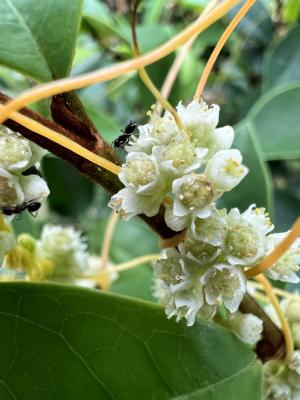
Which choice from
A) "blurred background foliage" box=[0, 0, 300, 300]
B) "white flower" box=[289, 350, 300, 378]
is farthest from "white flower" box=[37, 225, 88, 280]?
"white flower" box=[289, 350, 300, 378]

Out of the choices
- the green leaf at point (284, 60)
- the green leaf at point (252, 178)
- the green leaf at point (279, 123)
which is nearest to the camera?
the green leaf at point (252, 178)

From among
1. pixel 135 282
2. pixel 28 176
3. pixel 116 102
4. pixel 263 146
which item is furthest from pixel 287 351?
pixel 116 102

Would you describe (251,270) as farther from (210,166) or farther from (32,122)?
(32,122)

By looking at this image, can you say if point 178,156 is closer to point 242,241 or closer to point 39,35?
point 242,241

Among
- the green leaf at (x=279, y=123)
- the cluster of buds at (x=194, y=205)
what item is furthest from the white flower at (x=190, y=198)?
the green leaf at (x=279, y=123)

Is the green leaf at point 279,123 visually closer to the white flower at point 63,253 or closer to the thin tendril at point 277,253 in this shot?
the white flower at point 63,253

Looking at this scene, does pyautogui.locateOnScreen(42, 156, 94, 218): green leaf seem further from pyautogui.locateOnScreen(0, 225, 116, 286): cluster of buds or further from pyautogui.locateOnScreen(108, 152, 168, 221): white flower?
pyautogui.locateOnScreen(108, 152, 168, 221): white flower
